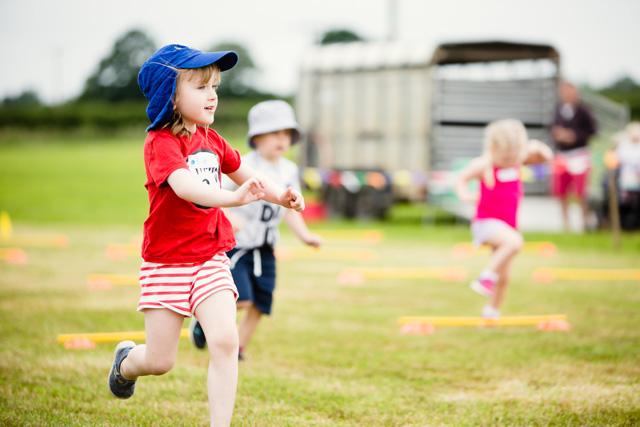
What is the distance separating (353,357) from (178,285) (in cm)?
214

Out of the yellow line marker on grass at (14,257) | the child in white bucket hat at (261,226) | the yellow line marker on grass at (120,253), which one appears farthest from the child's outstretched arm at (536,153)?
the yellow line marker on grass at (14,257)

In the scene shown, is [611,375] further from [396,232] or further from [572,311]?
[396,232]

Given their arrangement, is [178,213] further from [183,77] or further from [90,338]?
[90,338]

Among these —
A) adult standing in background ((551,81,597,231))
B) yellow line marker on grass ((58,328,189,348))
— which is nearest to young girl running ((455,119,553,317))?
yellow line marker on grass ((58,328,189,348))

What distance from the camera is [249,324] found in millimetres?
4949

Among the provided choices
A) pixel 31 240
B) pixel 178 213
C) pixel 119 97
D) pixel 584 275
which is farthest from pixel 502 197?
pixel 119 97

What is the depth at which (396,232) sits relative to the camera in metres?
14.1

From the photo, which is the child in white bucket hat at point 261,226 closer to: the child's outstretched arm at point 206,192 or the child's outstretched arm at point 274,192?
the child's outstretched arm at point 274,192

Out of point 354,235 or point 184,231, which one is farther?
point 354,235

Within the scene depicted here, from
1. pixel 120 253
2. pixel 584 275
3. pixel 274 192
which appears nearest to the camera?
pixel 274 192

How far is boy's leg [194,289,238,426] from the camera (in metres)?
3.06

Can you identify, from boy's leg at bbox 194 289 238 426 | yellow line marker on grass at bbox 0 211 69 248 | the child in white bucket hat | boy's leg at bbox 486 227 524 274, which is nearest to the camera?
boy's leg at bbox 194 289 238 426

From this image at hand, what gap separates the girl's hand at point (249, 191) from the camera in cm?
283

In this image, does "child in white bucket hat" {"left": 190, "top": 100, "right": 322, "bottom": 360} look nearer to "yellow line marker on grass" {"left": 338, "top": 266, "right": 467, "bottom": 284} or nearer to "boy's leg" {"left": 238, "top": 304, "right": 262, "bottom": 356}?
"boy's leg" {"left": 238, "top": 304, "right": 262, "bottom": 356}
